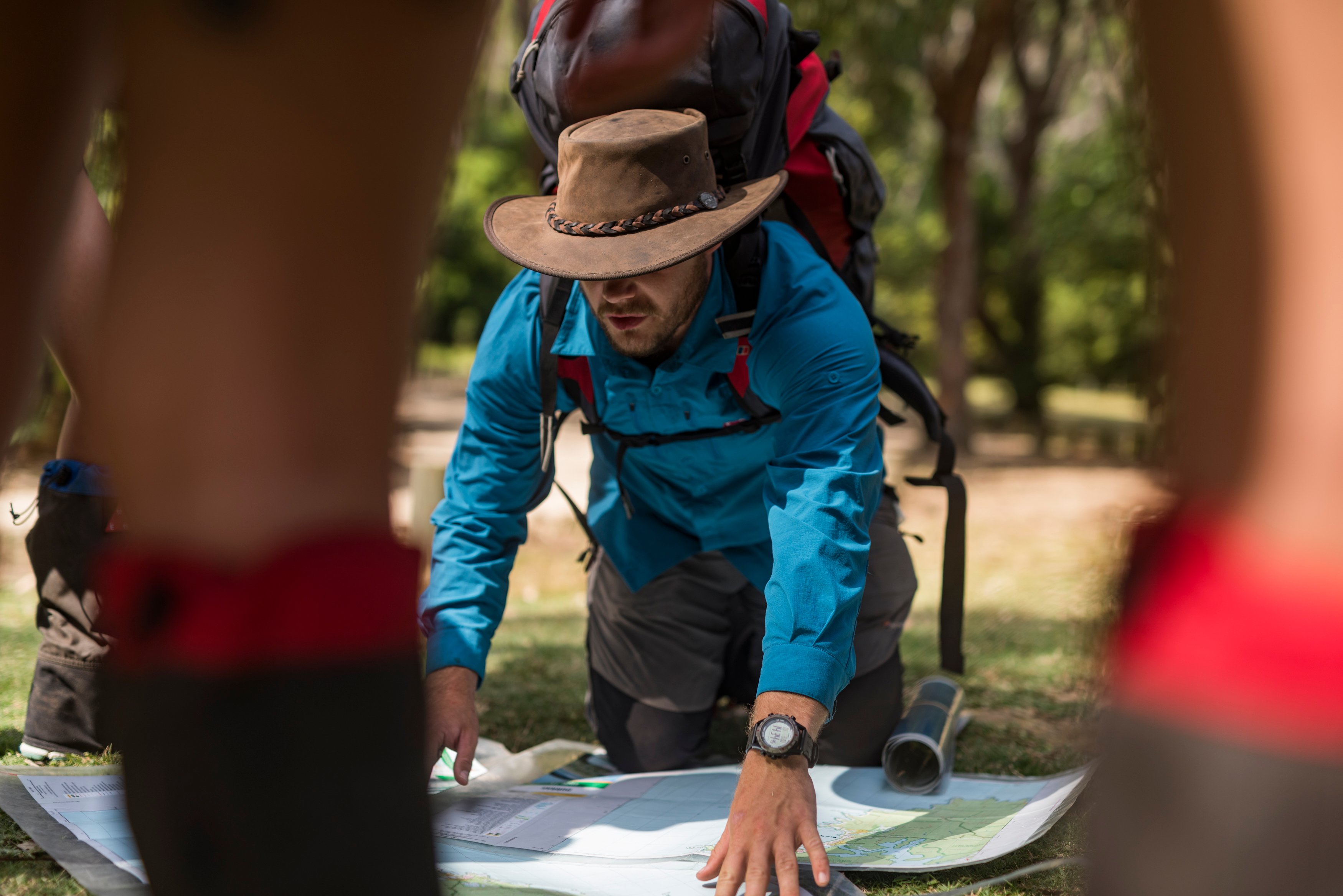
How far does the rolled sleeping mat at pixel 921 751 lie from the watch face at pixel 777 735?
759mm

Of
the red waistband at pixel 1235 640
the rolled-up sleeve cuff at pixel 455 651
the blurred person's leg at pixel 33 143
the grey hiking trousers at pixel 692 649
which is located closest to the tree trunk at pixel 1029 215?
the grey hiking trousers at pixel 692 649

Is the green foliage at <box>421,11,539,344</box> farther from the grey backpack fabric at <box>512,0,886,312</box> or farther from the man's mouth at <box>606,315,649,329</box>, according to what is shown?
the man's mouth at <box>606,315,649,329</box>

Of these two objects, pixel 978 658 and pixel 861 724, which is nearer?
pixel 861 724

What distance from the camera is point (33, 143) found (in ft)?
2.32

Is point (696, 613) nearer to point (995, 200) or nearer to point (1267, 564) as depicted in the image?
point (1267, 564)

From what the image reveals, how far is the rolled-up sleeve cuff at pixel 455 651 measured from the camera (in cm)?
179

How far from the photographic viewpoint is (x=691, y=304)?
6.66 ft

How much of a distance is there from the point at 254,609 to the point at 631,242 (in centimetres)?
125

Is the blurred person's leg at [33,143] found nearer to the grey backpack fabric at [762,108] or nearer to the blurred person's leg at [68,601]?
the grey backpack fabric at [762,108]

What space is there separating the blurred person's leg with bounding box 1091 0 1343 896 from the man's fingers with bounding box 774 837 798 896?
819mm

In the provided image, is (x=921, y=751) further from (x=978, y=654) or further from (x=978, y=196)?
(x=978, y=196)

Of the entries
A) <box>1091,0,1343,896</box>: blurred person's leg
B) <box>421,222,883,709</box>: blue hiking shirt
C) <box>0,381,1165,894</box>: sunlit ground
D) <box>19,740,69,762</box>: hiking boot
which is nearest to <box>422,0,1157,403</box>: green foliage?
<box>0,381,1165,894</box>: sunlit ground

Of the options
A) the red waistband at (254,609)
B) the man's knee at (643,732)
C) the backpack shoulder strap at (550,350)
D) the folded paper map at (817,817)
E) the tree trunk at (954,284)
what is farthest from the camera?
the tree trunk at (954,284)

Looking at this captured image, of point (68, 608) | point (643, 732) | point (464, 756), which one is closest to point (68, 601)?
point (68, 608)
